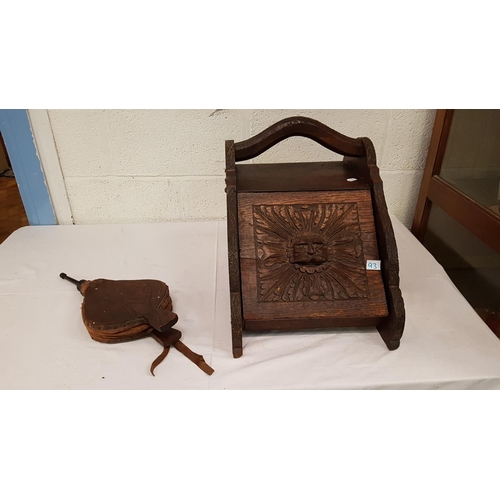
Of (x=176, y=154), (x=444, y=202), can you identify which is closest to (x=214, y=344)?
(x=176, y=154)

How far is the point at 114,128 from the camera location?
1.38 m

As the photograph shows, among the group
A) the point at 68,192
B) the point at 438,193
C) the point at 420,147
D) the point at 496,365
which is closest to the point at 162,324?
the point at 496,365

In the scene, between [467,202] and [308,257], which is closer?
[308,257]

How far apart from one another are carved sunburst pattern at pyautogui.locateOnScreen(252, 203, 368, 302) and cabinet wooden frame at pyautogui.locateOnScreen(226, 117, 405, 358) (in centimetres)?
5

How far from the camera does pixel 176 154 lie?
1.43 metres

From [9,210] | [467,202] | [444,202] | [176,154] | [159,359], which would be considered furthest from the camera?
[9,210]

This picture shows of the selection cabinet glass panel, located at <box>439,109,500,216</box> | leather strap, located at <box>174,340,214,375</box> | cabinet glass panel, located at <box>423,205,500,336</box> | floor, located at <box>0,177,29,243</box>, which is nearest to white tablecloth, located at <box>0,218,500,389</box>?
leather strap, located at <box>174,340,214,375</box>

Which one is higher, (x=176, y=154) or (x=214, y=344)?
(x=176, y=154)

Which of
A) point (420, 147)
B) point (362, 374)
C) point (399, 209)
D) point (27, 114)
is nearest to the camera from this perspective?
point (362, 374)

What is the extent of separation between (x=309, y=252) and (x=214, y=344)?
0.30 meters

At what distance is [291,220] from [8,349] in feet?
2.34

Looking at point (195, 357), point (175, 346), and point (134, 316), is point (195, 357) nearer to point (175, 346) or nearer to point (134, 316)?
point (175, 346)

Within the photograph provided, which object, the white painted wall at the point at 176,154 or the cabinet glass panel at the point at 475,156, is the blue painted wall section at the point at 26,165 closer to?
the white painted wall at the point at 176,154

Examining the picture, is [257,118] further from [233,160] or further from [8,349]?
[8,349]
